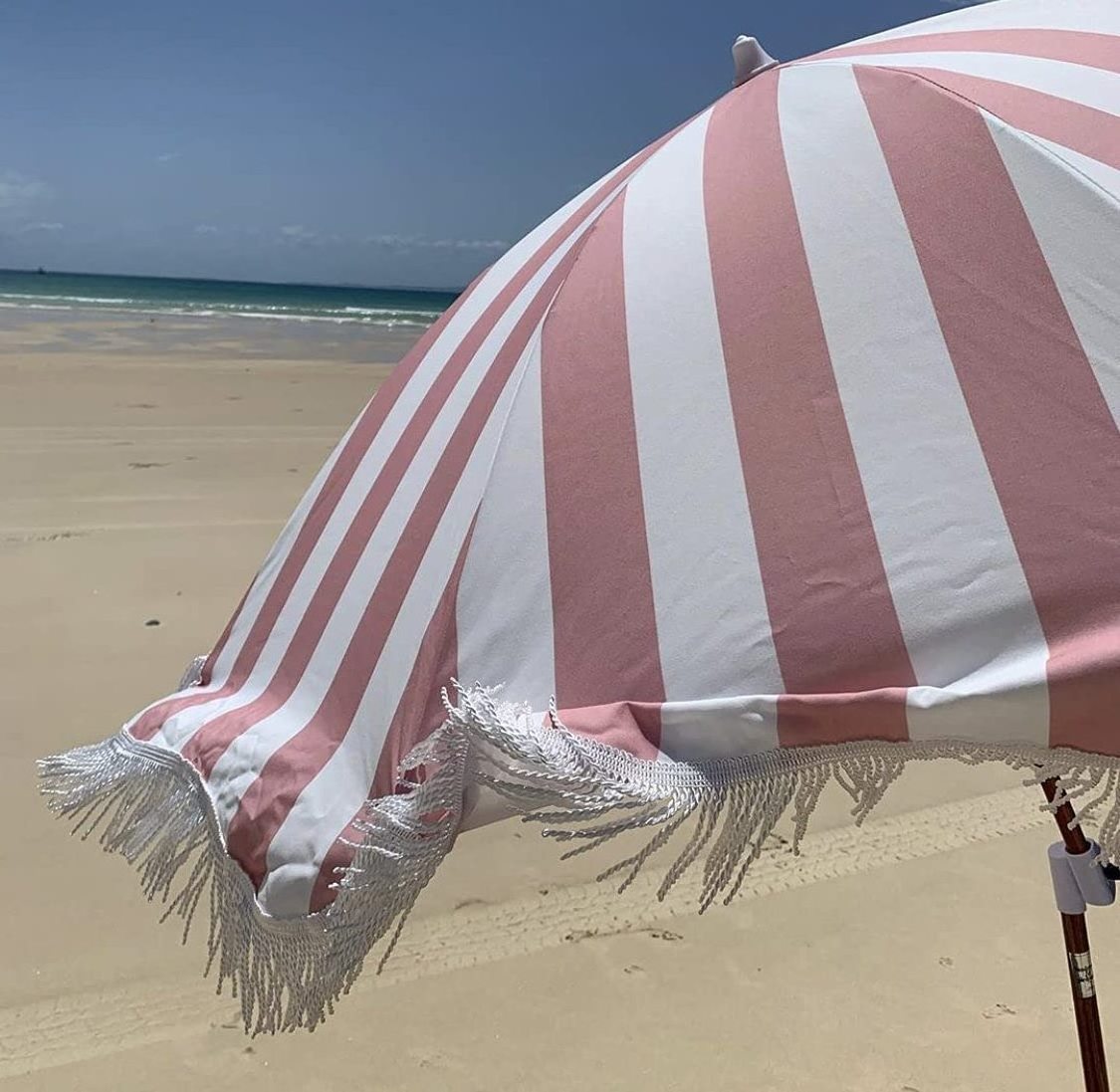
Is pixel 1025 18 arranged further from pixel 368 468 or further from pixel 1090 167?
pixel 368 468

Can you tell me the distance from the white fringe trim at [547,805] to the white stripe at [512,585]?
0.04 metres

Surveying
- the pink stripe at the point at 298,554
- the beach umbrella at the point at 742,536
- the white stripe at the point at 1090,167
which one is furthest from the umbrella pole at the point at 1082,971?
the pink stripe at the point at 298,554

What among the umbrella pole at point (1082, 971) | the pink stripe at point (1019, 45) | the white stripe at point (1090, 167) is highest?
the pink stripe at point (1019, 45)

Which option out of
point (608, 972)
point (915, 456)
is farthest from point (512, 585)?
point (608, 972)

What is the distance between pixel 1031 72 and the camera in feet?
4.04

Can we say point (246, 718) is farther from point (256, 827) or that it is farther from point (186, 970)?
point (186, 970)

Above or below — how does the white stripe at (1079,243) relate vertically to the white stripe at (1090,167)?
below

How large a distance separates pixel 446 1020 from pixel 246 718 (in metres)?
1.30

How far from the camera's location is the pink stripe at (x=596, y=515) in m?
1.07

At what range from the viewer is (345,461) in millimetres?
1595

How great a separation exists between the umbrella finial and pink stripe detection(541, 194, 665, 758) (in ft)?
1.23

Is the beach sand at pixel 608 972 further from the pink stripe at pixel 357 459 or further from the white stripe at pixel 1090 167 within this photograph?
the white stripe at pixel 1090 167

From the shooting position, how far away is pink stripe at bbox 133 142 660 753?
1.43 meters

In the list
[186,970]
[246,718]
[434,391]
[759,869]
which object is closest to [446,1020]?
[186,970]
